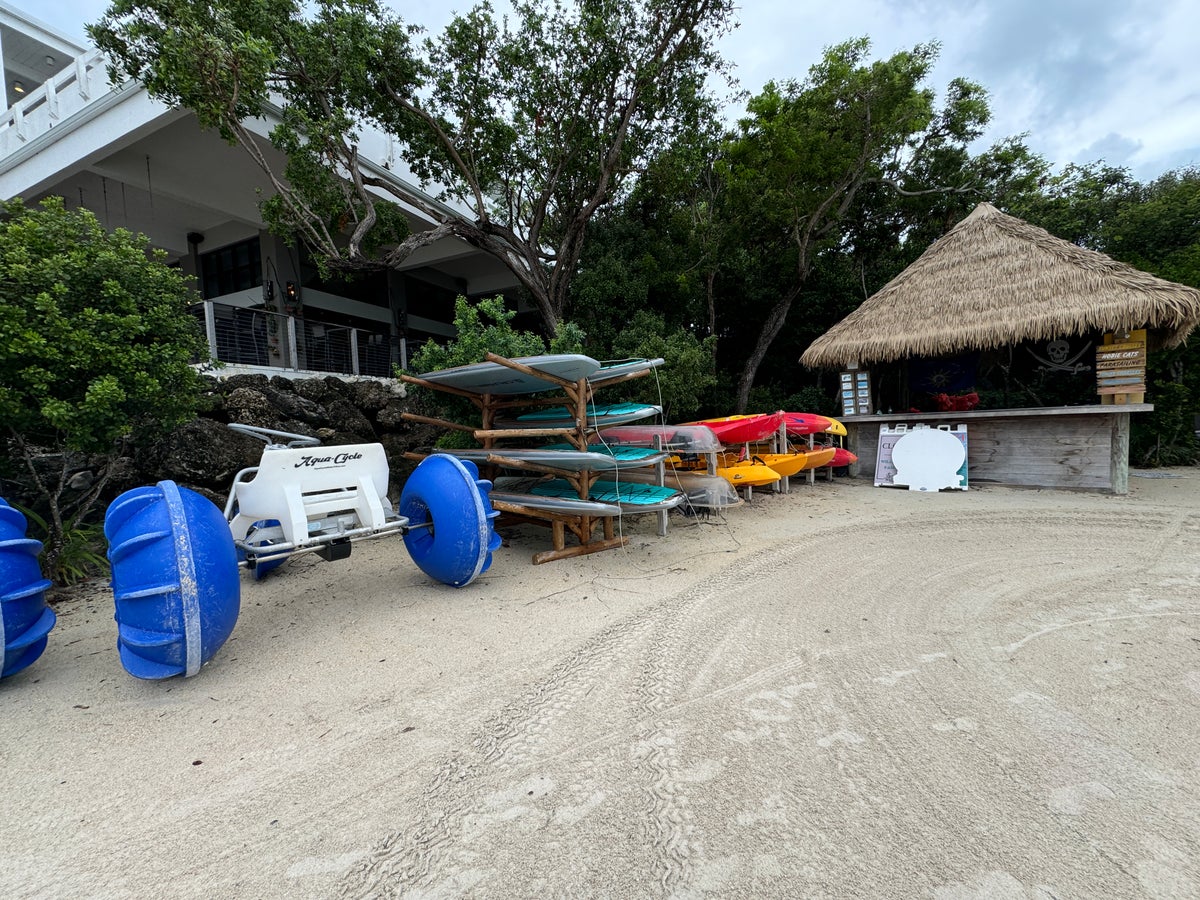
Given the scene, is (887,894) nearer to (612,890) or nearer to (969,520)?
(612,890)

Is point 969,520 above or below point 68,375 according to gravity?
below

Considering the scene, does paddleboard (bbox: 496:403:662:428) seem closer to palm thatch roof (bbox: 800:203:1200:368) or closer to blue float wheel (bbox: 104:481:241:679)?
blue float wheel (bbox: 104:481:241:679)

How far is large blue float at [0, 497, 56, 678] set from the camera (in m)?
2.35

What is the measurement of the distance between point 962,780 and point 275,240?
15.6m

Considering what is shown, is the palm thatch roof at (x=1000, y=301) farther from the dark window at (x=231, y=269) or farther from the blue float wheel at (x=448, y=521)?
the dark window at (x=231, y=269)

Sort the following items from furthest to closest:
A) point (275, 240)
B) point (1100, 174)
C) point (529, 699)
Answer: point (1100, 174)
point (275, 240)
point (529, 699)

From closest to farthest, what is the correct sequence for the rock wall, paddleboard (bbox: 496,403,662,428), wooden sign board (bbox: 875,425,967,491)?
paddleboard (bbox: 496,403,662,428) < the rock wall < wooden sign board (bbox: 875,425,967,491)

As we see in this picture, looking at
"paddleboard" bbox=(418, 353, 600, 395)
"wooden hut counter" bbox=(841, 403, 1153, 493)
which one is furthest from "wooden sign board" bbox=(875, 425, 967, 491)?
"paddleboard" bbox=(418, 353, 600, 395)

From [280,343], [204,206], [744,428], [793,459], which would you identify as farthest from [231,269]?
[793,459]

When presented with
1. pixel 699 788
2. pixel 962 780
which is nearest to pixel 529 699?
pixel 699 788

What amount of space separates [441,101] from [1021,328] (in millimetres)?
11006

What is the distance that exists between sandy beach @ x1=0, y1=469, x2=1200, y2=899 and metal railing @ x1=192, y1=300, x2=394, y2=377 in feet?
16.6

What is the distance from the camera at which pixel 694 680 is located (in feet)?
8.64

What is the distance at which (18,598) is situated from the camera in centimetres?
237
